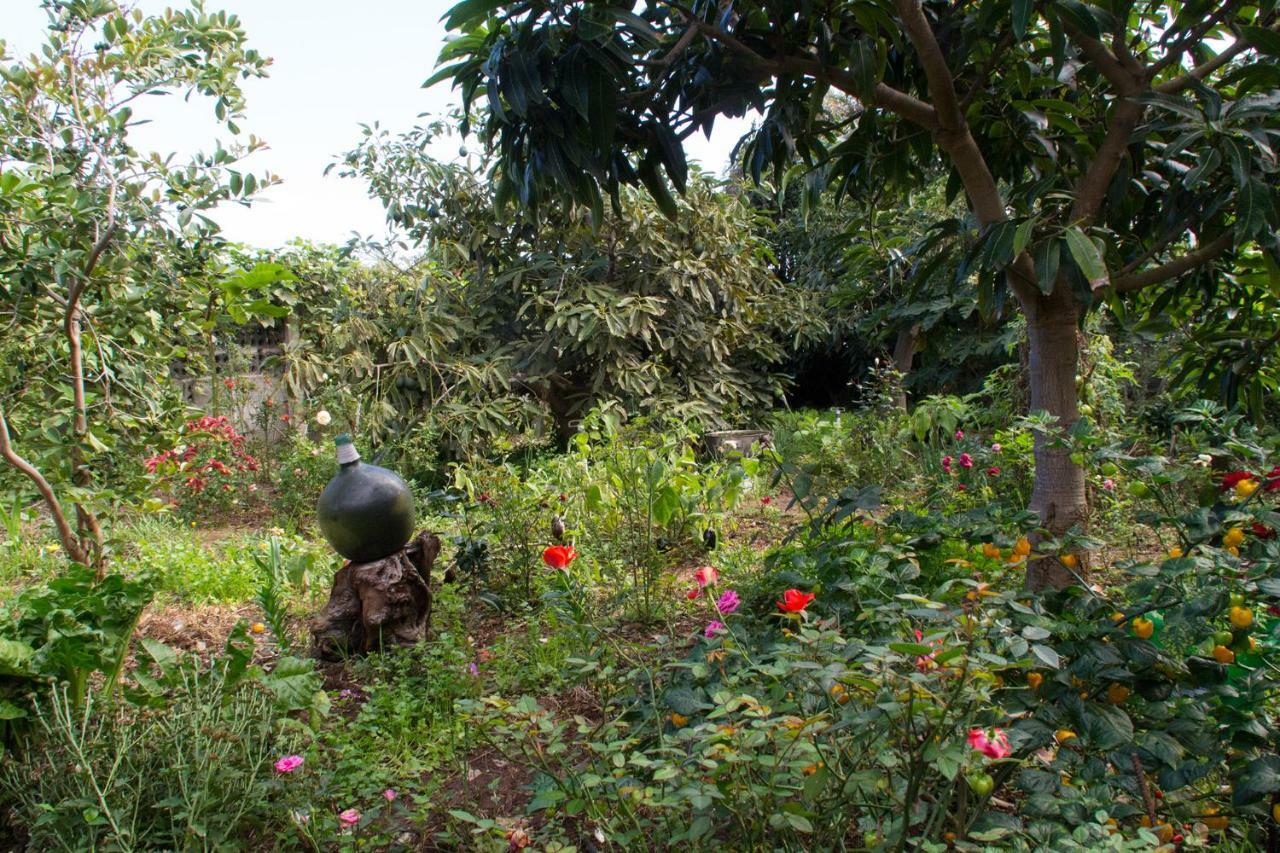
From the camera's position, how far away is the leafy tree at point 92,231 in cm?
223

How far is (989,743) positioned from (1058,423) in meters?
1.22

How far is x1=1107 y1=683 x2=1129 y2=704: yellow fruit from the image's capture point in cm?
133

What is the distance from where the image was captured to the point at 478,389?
227 inches

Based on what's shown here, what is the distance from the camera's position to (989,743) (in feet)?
3.30

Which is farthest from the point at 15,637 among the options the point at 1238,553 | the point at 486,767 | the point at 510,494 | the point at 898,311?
the point at 898,311

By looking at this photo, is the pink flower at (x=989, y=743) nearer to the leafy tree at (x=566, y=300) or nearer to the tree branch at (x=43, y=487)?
the tree branch at (x=43, y=487)

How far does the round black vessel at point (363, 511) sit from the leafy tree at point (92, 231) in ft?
1.98

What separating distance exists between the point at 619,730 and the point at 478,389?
13.5 feet

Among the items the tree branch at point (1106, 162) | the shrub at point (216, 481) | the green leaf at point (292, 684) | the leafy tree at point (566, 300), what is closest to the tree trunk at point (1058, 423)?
the tree branch at point (1106, 162)

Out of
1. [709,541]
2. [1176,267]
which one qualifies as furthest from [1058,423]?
[709,541]

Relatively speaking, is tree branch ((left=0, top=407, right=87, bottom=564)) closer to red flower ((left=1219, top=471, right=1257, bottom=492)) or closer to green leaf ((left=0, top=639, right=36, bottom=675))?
green leaf ((left=0, top=639, right=36, bottom=675))

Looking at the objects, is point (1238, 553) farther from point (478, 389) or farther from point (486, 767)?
point (478, 389)

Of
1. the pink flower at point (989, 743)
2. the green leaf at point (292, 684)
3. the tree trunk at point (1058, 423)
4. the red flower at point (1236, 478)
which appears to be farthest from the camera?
the tree trunk at point (1058, 423)

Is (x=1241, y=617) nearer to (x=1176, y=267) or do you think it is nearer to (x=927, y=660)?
(x=927, y=660)
